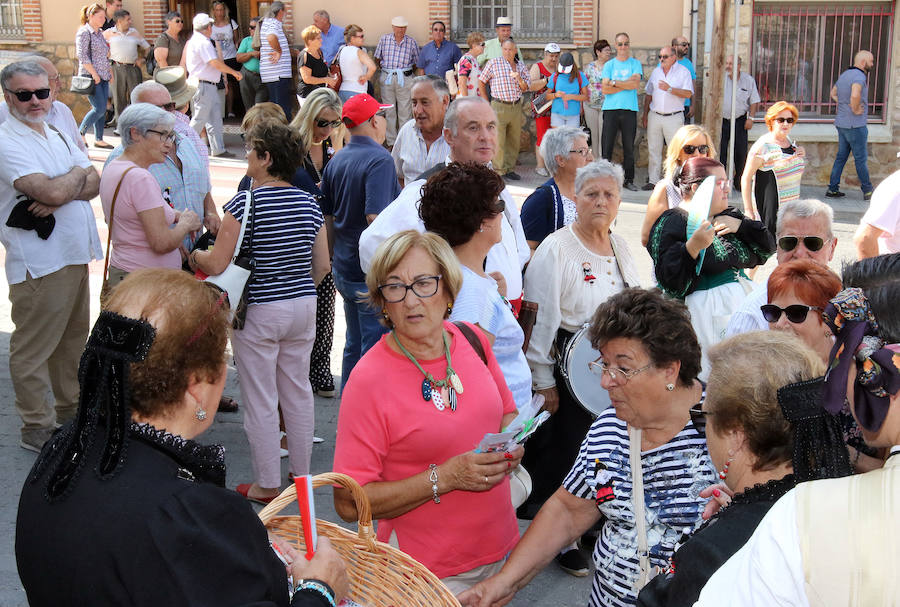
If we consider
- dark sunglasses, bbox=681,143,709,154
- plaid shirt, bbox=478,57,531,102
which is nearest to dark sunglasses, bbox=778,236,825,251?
dark sunglasses, bbox=681,143,709,154

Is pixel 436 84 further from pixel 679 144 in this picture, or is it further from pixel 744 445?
pixel 744 445

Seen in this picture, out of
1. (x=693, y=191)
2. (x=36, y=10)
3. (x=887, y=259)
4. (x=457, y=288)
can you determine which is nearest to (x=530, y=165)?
(x=36, y=10)

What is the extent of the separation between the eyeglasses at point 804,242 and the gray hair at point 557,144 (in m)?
1.43

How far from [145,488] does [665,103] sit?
46.0ft

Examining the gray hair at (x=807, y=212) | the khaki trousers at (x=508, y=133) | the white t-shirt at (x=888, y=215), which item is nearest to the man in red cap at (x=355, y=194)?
the gray hair at (x=807, y=212)

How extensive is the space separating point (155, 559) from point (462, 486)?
1.24m

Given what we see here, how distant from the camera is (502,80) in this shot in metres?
15.6

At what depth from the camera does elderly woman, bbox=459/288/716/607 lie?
289 centimetres

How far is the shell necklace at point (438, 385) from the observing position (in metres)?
3.13

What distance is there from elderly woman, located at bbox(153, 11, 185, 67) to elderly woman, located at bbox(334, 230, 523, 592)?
1471cm

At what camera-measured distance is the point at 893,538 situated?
152cm

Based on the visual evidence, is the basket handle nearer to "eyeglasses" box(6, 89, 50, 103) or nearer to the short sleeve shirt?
"eyeglasses" box(6, 89, 50, 103)

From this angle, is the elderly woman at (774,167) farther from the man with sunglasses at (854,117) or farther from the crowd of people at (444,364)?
the man with sunglasses at (854,117)

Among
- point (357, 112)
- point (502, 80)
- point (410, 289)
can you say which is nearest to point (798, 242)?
point (410, 289)
